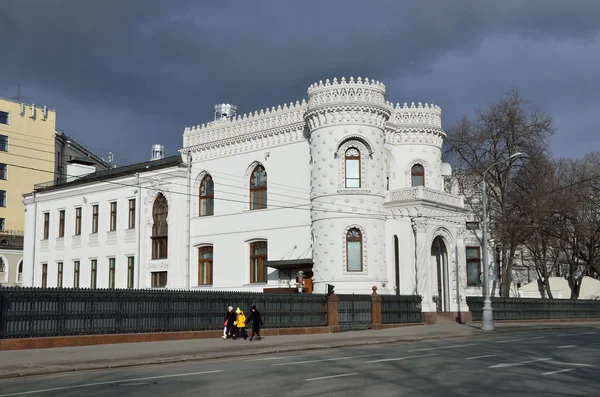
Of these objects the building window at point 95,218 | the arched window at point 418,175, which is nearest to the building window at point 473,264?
the arched window at point 418,175

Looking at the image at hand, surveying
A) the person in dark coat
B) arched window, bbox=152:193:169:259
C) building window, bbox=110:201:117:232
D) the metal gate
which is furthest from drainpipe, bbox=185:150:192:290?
the person in dark coat

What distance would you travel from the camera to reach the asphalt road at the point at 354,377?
12414 mm

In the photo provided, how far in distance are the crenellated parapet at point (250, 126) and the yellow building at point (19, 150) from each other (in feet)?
115

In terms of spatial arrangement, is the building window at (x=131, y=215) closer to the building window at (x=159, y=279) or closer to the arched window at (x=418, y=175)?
the building window at (x=159, y=279)

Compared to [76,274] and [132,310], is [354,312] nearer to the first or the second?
[132,310]

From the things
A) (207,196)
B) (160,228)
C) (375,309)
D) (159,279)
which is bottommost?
(375,309)

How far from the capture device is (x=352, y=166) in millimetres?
38625

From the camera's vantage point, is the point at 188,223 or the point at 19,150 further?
the point at 19,150

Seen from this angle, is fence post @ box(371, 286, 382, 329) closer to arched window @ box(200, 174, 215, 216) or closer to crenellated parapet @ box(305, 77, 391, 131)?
crenellated parapet @ box(305, 77, 391, 131)

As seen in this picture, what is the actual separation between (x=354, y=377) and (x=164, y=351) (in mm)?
9226

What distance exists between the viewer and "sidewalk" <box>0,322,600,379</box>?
1772cm

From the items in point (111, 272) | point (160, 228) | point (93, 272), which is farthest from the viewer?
point (93, 272)

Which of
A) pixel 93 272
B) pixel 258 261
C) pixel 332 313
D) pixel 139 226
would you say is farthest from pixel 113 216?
pixel 332 313

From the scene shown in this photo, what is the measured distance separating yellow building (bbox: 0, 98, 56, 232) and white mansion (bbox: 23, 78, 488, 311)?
2574 centimetres
